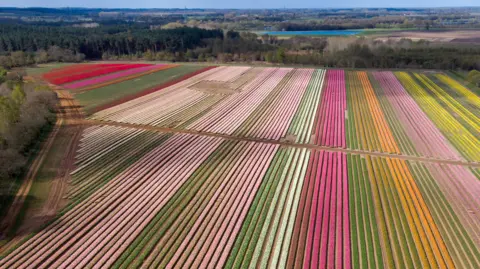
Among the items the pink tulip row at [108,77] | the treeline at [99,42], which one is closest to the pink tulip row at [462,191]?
the pink tulip row at [108,77]

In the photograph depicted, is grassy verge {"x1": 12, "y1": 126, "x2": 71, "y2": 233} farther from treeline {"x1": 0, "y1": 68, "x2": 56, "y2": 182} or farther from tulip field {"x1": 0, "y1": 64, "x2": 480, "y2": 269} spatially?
treeline {"x1": 0, "y1": 68, "x2": 56, "y2": 182}

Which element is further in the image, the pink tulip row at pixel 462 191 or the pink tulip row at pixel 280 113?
the pink tulip row at pixel 280 113

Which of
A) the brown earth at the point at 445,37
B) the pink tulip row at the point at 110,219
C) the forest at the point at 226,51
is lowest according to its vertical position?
the pink tulip row at the point at 110,219

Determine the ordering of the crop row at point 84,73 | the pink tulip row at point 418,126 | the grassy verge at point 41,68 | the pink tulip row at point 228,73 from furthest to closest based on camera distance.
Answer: the grassy verge at point 41,68 → the pink tulip row at point 228,73 → the crop row at point 84,73 → the pink tulip row at point 418,126

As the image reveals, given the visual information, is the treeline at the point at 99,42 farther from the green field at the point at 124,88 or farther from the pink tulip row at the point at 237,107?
the pink tulip row at the point at 237,107

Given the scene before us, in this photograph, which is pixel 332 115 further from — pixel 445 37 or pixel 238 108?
pixel 445 37

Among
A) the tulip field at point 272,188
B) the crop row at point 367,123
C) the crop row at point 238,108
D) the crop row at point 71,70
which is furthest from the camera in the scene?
the crop row at point 71,70

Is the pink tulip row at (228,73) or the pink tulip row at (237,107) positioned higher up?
the pink tulip row at (228,73)
